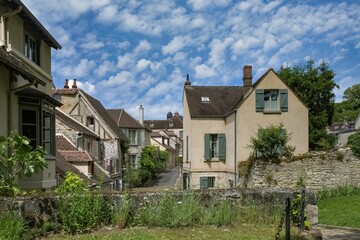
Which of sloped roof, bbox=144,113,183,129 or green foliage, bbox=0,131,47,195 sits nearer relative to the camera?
green foliage, bbox=0,131,47,195

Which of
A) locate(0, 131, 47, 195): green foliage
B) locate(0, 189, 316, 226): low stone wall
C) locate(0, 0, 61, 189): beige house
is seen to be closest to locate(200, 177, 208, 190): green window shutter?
locate(0, 0, 61, 189): beige house

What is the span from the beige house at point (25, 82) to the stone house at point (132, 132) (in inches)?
1088

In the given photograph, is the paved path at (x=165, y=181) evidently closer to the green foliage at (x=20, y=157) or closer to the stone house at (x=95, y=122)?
the stone house at (x=95, y=122)

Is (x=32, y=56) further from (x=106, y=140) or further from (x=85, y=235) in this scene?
(x=106, y=140)

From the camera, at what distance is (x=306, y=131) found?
25531 mm

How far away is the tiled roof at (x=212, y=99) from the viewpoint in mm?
27969

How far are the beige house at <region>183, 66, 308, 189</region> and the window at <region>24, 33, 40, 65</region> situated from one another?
47.6 ft

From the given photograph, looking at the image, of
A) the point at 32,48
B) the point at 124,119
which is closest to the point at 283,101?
the point at 32,48

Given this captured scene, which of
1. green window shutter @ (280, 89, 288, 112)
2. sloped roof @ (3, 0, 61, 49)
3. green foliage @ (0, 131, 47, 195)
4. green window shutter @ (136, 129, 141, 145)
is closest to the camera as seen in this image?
green foliage @ (0, 131, 47, 195)

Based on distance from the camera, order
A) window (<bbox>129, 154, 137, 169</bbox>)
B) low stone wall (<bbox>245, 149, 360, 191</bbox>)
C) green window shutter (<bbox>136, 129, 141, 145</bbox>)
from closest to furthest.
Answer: low stone wall (<bbox>245, 149, 360, 191</bbox>)
window (<bbox>129, 154, 137, 169</bbox>)
green window shutter (<bbox>136, 129, 141, 145</bbox>)

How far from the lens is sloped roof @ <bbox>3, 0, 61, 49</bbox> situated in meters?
10.5

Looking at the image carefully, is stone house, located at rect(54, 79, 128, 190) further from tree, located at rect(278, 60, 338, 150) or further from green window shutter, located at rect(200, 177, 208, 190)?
tree, located at rect(278, 60, 338, 150)

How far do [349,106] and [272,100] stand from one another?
57541 mm

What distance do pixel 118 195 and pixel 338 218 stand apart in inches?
391
